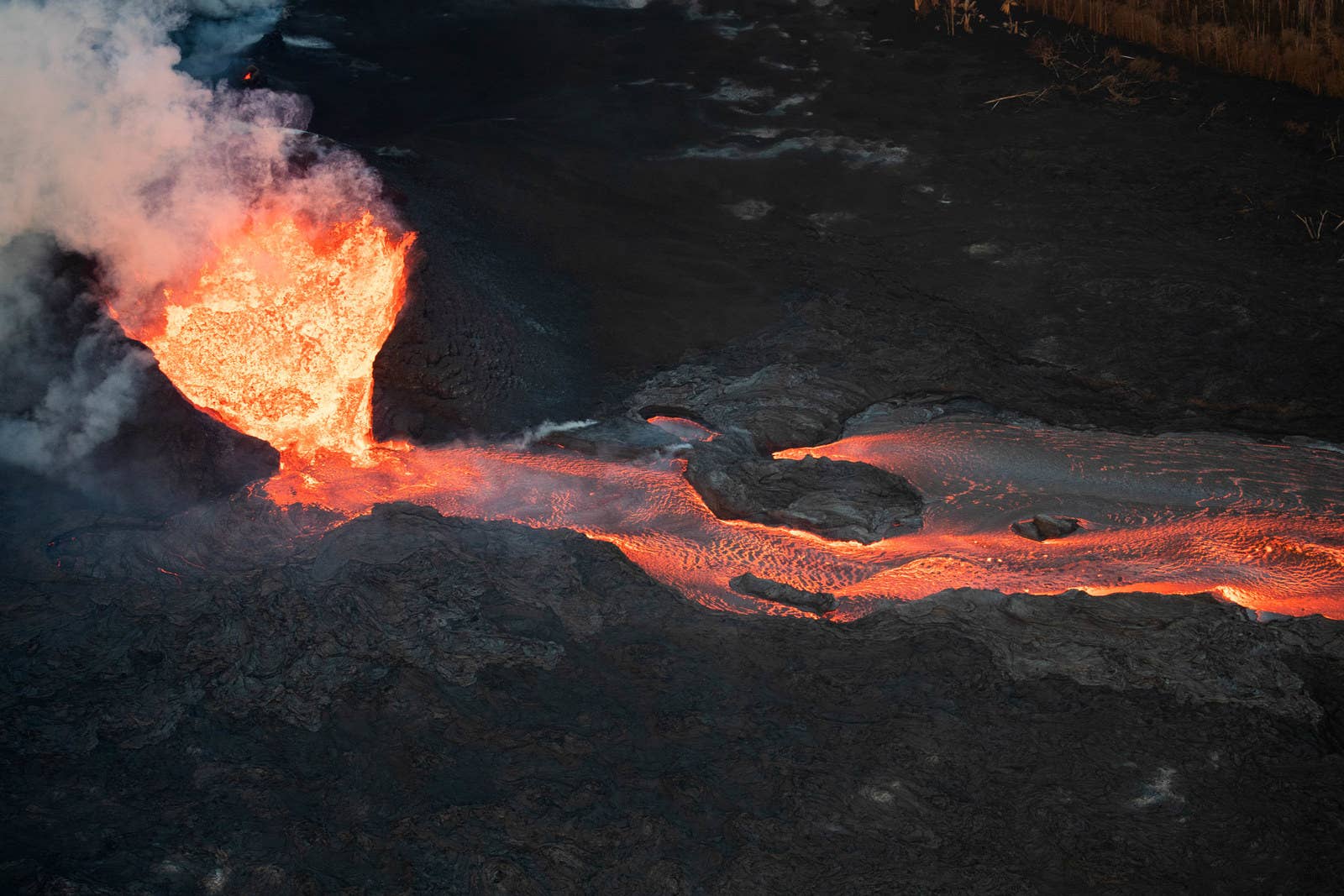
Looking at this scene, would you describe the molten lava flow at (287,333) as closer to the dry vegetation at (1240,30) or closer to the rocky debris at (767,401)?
the rocky debris at (767,401)

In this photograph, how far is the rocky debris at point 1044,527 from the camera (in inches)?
183

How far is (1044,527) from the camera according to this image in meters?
4.65

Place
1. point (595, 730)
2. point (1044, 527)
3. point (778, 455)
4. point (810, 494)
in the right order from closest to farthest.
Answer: point (595, 730) < point (1044, 527) < point (810, 494) < point (778, 455)

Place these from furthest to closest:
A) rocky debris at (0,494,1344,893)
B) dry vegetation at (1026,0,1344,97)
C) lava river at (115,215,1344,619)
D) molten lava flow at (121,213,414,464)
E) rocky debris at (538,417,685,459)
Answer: dry vegetation at (1026,0,1344,97) < rocky debris at (538,417,685,459) < molten lava flow at (121,213,414,464) < lava river at (115,215,1344,619) < rocky debris at (0,494,1344,893)

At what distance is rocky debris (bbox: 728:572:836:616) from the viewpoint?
13.5 ft

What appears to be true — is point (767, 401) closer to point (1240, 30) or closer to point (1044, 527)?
point (1044, 527)

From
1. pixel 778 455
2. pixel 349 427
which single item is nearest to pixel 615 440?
pixel 778 455

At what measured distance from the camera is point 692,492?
4879 mm

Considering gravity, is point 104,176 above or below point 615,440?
above

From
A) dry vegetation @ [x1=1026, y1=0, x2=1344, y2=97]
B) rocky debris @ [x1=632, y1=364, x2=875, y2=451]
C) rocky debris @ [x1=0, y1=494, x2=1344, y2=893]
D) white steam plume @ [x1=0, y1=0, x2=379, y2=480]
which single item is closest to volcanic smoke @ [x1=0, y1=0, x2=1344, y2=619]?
white steam plume @ [x1=0, y1=0, x2=379, y2=480]

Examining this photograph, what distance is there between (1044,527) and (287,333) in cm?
372

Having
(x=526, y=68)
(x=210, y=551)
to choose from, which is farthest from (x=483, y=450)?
(x=526, y=68)

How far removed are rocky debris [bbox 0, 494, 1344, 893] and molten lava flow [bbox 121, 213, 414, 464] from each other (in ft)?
3.05

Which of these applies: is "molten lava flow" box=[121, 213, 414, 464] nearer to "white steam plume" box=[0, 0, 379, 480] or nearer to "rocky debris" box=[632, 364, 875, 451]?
"white steam plume" box=[0, 0, 379, 480]
